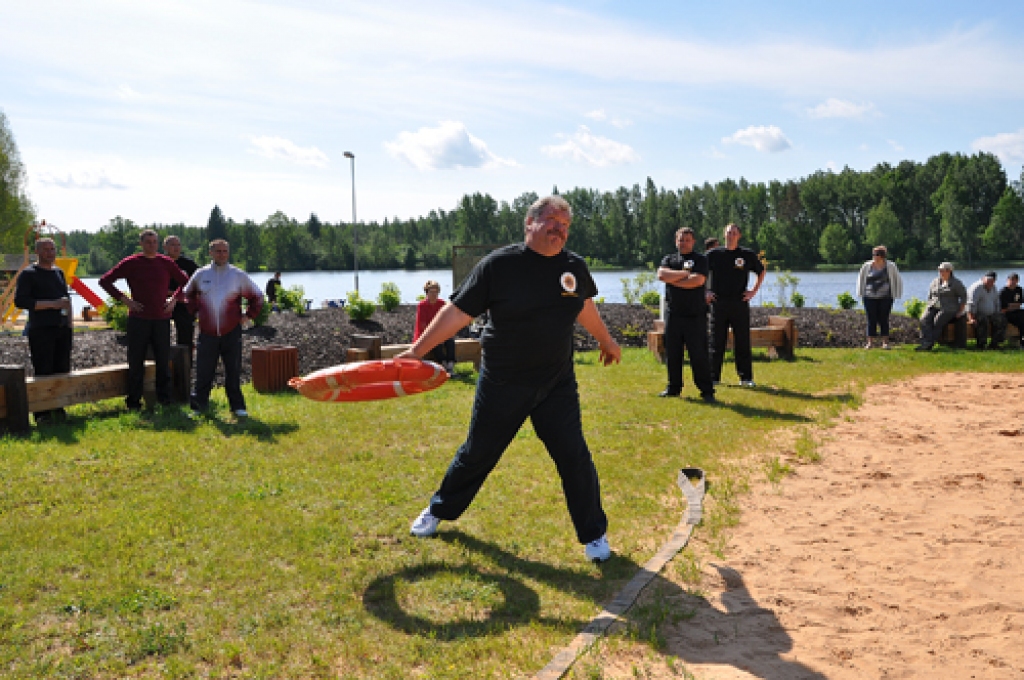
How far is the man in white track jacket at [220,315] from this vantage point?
8.91 metres

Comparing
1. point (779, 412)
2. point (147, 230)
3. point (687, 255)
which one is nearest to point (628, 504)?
point (779, 412)

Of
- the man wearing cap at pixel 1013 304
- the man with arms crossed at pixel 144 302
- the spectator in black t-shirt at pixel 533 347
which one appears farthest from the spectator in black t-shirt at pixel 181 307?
the man wearing cap at pixel 1013 304

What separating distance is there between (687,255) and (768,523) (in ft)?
17.3

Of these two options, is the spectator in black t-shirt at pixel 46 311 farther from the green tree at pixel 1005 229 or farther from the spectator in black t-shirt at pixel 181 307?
the green tree at pixel 1005 229

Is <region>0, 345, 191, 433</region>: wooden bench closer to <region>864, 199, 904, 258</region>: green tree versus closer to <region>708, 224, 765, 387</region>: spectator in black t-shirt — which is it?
<region>708, 224, 765, 387</region>: spectator in black t-shirt

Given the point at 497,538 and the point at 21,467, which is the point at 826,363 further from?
the point at 21,467

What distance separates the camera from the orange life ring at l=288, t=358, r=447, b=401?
4.92 metres

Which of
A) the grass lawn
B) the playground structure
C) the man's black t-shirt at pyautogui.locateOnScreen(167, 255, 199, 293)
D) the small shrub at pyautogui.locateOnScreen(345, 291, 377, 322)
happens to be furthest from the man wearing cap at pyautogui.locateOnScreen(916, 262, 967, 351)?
the playground structure

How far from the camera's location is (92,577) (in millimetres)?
4477

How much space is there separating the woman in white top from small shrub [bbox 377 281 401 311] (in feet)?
40.6

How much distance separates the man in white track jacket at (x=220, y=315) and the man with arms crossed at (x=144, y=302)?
586mm

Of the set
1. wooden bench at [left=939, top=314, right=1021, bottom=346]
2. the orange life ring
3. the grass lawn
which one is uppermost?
the orange life ring

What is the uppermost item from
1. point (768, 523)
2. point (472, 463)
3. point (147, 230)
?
point (147, 230)

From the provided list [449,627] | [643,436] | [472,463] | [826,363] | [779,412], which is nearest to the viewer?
[449,627]
